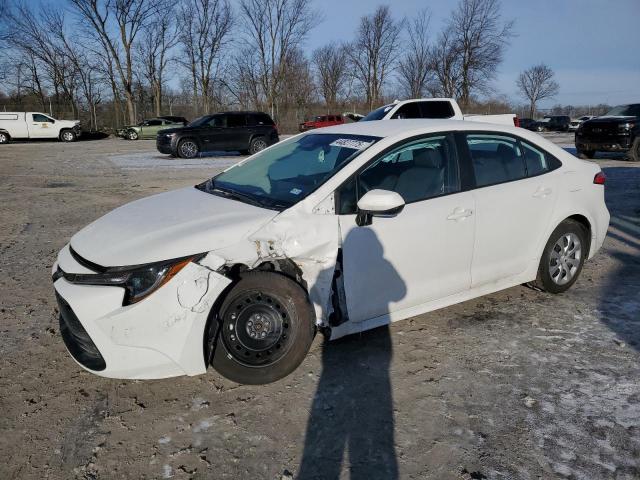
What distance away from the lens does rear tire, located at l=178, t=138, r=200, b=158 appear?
17578mm

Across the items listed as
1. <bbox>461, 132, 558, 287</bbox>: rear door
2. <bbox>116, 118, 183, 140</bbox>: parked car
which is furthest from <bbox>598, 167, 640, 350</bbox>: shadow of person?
<bbox>116, 118, 183, 140</bbox>: parked car

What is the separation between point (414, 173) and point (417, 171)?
0.03 meters

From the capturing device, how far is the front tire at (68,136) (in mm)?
29766

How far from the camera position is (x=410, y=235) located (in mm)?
3229

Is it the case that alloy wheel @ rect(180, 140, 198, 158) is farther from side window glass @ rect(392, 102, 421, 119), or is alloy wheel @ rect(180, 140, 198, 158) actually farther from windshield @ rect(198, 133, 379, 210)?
windshield @ rect(198, 133, 379, 210)

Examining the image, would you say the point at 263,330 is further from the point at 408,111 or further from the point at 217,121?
the point at 217,121

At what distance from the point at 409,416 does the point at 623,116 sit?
15354 mm

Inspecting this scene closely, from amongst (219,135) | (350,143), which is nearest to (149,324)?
(350,143)

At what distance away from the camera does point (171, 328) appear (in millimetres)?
2582

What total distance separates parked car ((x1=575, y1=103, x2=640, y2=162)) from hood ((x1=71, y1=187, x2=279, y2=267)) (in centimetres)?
1423

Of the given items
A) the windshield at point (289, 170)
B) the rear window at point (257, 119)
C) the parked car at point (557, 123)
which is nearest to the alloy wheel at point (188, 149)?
the rear window at point (257, 119)

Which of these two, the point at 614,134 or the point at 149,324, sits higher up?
the point at 614,134

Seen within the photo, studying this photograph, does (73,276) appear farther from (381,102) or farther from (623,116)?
(381,102)

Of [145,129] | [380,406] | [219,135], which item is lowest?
[380,406]
